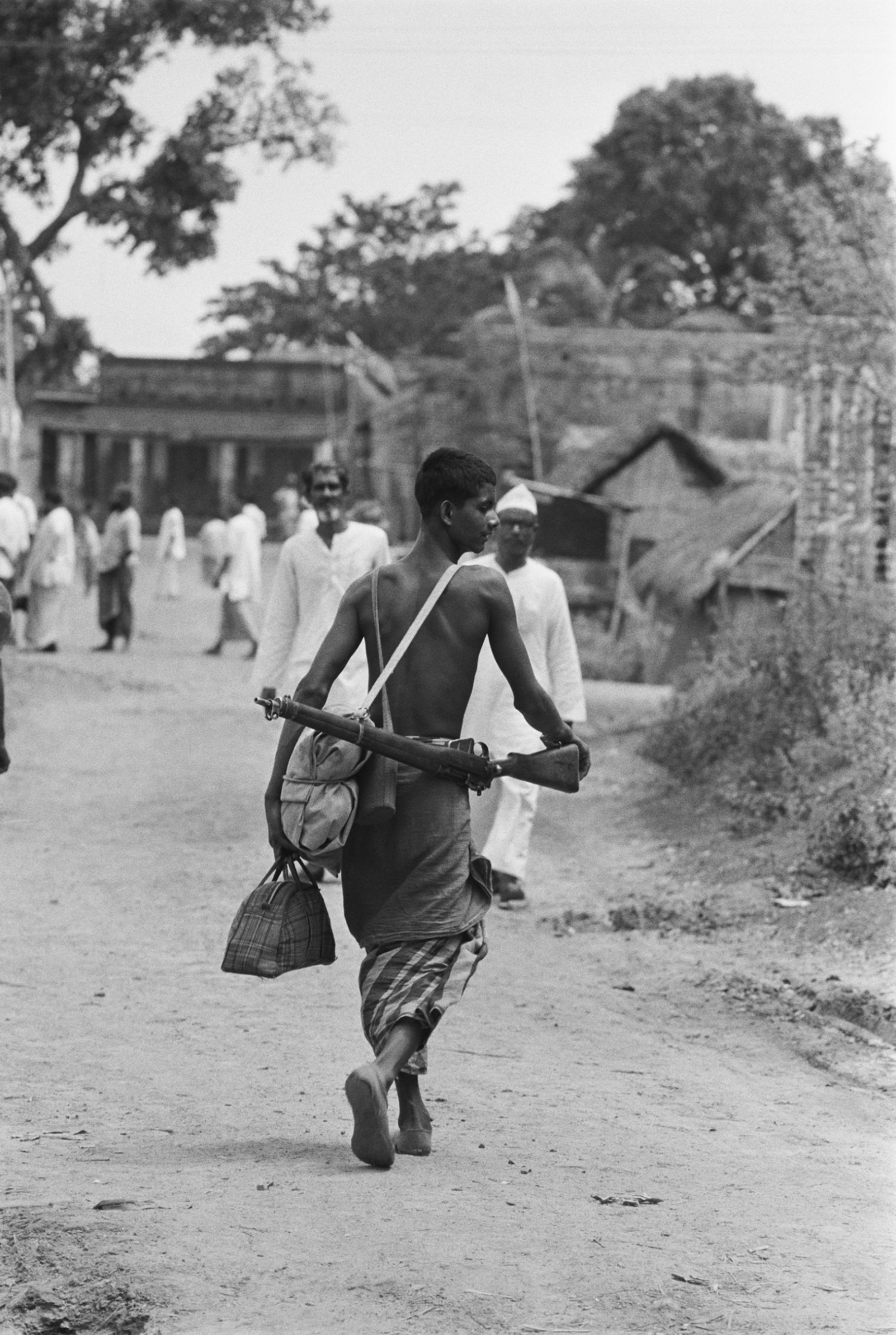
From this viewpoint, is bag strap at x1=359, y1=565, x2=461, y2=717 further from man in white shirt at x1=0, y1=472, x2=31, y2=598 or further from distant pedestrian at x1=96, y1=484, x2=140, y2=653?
distant pedestrian at x1=96, y1=484, x2=140, y2=653

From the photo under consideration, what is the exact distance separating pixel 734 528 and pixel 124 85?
8.72 m

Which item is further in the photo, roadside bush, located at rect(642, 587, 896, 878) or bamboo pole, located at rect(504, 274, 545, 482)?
bamboo pole, located at rect(504, 274, 545, 482)

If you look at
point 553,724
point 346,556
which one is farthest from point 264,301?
point 553,724

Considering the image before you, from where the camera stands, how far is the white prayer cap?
27.5 feet

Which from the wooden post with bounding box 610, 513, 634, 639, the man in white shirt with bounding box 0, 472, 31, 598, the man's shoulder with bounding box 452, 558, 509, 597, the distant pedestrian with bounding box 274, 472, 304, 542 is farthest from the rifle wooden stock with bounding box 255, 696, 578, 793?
the wooden post with bounding box 610, 513, 634, 639

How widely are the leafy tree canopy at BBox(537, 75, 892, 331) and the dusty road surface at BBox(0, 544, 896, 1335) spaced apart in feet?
127

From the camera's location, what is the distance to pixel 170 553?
24453mm

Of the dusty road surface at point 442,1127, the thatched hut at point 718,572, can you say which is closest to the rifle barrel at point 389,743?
the dusty road surface at point 442,1127

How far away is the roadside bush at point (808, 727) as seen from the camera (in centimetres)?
917

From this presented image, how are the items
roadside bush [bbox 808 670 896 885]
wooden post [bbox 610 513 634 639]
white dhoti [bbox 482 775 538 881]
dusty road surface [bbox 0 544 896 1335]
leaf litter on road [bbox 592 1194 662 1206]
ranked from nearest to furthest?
dusty road surface [bbox 0 544 896 1335] → leaf litter on road [bbox 592 1194 662 1206] → white dhoti [bbox 482 775 538 881] → roadside bush [bbox 808 670 896 885] → wooden post [bbox 610 513 634 639]

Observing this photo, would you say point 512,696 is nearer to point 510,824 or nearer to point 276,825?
point 510,824

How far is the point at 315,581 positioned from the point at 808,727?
409 cm

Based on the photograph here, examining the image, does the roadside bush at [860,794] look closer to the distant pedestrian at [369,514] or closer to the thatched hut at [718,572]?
the distant pedestrian at [369,514]

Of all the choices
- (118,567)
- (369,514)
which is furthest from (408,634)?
(118,567)
